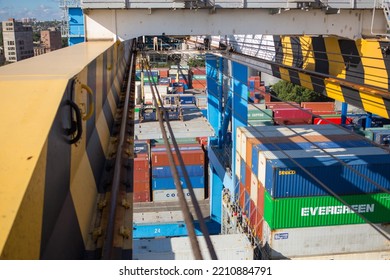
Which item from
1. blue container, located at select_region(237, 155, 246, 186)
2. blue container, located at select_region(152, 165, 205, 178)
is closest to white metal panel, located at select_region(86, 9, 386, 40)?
blue container, located at select_region(237, 155, 246, 186)

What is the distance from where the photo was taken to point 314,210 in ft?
24.6

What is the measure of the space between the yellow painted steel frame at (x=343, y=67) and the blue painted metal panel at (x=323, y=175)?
5.97ft

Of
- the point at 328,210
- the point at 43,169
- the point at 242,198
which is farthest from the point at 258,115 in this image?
the point at 43,169

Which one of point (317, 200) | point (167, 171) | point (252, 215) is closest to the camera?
point (317, 200)

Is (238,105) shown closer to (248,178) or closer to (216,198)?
(248,178)

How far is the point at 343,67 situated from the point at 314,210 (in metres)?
3.14

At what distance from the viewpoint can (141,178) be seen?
14320 mm

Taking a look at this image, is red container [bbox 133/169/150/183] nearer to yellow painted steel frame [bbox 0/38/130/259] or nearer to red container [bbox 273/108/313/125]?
red container [bbox 273/108/313/125]

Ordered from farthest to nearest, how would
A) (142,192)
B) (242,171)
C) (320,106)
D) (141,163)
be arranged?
1. (320,106)
2. (142,192)
3. (141,163)
4. (242,171)

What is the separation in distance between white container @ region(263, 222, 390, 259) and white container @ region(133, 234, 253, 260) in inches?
18.9

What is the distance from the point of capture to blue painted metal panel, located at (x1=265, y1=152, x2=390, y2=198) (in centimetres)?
718

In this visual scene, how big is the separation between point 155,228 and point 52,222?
397 inches

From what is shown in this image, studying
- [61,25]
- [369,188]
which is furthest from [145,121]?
[369,188]

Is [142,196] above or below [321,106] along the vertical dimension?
below
